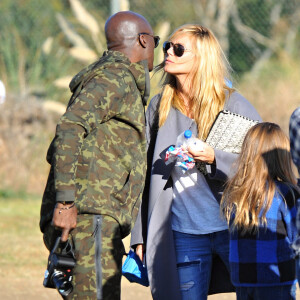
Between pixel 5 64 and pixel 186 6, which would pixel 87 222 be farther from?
pixel 186 6

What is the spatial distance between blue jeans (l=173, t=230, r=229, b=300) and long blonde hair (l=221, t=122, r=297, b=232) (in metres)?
0.33

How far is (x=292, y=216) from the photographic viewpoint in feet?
11.6

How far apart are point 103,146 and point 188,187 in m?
0.74

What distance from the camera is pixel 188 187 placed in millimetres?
4172

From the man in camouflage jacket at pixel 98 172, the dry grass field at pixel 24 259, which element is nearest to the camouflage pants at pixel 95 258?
the man in camouflage jacket at pixel 98 172

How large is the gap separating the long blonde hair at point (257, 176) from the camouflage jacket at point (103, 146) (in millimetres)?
508

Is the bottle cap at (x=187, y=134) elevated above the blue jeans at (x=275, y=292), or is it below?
above

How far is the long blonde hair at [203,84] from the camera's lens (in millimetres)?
4227

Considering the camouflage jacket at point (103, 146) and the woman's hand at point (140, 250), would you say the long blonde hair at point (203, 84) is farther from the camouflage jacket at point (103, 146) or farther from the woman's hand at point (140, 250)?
the woman's hand at point (140, 250)

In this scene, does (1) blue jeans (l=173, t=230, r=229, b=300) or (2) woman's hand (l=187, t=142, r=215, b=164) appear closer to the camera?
(2) woman's hand (l=187, t=142, r=215, b=164)

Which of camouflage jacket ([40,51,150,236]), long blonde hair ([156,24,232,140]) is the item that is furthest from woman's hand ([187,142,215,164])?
camouflage jacket ([40,51,150,236])

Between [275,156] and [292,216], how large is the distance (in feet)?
1.16

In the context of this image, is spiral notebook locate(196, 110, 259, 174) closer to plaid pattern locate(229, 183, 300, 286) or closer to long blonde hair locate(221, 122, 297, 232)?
long blonde hair locate(221, 122, 297, 232)

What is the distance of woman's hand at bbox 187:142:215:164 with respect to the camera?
3963mm
